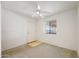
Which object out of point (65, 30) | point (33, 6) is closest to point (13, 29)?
point (33, 6)

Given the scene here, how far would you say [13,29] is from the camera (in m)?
1.49

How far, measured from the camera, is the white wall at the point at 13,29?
1474mm

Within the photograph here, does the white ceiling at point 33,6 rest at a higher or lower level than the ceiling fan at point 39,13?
higher

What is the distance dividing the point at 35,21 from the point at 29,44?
45cm

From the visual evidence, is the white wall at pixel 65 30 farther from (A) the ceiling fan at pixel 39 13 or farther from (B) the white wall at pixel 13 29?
(B) the white wall at pixel 13 29

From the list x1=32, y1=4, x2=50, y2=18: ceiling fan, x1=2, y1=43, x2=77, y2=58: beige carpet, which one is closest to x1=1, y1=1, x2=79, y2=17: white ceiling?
x1=32, y1=4, x2=50, y2=18: ceiling fan

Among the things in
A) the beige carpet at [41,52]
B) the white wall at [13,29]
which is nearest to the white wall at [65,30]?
the beige carpet at [41,52]

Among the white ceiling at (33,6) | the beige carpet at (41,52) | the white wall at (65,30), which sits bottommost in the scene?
the beige carpet at (41,52)

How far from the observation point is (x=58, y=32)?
1499mm

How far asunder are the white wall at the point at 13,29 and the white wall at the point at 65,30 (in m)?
0.27

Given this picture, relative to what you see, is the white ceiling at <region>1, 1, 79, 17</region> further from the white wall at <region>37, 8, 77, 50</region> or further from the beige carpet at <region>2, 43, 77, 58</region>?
the beige carpet at <region>2, 43, 77, 58</region>

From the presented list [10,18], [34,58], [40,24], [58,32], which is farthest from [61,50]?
[10,18]

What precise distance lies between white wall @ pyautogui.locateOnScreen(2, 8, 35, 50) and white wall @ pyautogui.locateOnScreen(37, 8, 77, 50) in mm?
268

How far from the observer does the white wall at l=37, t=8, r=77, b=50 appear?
1.46m
